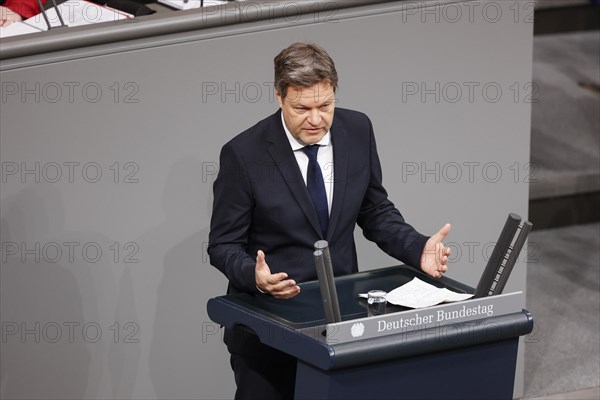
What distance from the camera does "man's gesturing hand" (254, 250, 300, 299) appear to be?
115 inches

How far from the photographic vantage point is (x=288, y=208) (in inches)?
126

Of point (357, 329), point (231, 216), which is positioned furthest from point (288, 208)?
point (357, 329)

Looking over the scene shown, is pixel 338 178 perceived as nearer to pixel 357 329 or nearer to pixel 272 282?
pixel 272 282

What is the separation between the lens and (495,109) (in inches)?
176

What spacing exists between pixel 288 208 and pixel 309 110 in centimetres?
27

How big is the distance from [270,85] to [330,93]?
106cm

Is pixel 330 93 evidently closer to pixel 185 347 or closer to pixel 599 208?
pixel 185 347

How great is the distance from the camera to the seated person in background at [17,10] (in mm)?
4414

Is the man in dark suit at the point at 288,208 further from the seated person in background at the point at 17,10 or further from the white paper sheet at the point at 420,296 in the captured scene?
the seated person in background at the point at 17,10

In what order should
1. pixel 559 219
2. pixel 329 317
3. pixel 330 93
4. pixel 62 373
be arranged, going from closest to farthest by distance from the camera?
pixel 329 317 → pixel 330 93 → pixel 62 373 → pixel 559 219

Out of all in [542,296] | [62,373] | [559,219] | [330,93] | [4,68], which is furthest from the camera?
[559,219]

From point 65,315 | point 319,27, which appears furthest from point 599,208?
point 65,315

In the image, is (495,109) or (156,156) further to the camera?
(495,109)

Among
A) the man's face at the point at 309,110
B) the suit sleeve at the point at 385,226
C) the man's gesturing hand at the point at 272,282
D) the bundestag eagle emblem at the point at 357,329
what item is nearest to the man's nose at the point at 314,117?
the man's face at the point at 309,110
